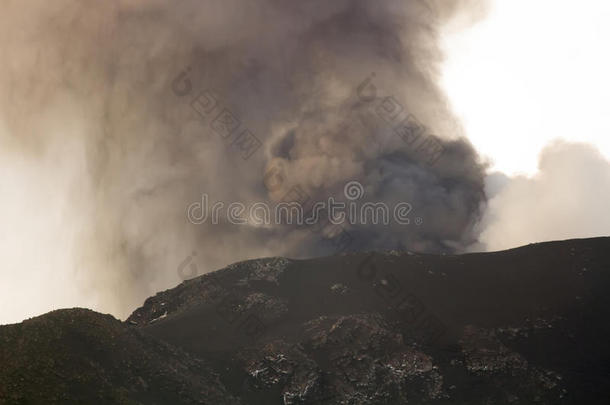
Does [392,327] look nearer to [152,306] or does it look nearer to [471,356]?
[471,356]

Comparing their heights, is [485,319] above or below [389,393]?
above

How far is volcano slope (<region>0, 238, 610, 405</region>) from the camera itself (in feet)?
276

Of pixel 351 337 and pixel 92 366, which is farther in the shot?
pixel 351 337

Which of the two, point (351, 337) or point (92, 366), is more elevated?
point (351, 337)

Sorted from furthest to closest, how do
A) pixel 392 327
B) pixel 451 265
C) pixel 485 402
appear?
pixel 451 265 < pixel 392 327 < pixel 485 402

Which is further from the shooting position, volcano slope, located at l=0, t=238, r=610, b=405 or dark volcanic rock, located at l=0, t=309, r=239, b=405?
volcano slope, located at l=0, t=238, r=610, b=405

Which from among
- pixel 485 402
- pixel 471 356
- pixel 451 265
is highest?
pixel 451 265

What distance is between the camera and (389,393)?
102000mm

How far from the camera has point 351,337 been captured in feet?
383

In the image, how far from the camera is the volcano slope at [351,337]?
84.0 metres

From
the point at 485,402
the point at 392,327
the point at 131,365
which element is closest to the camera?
the point at 131,365

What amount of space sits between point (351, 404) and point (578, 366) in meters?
41.4

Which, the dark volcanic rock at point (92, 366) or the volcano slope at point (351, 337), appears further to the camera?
the volcano slope at point (351, 337)

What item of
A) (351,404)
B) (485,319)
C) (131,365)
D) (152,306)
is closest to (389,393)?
(351,404)
